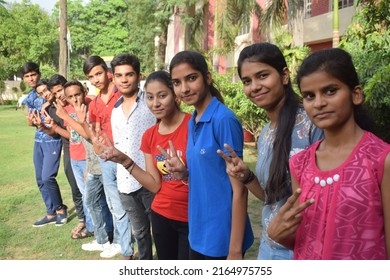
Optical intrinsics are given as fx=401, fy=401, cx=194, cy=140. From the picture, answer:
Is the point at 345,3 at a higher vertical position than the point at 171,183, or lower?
higher

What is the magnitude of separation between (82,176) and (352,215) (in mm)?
3081

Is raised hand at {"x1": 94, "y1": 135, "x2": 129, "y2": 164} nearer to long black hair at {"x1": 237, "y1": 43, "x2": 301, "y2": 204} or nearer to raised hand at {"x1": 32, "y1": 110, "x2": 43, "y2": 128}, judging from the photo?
long black hair at {"x1": 237, "y1": 43, "x2": 301, "y2": 204}

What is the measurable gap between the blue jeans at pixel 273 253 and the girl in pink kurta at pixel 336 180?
114mm

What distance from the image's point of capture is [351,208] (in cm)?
108

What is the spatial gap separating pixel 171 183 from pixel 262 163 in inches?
26.8

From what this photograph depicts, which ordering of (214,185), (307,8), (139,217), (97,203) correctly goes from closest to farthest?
1. (214,185)
2. (139,217)
3. (97,203)
4. (307,8)

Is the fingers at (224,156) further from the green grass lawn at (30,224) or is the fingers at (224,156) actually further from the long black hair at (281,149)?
the green grass lawn at (30,224)

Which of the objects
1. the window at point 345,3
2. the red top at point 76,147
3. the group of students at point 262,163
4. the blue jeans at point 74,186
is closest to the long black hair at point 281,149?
the group of students at point 262,163

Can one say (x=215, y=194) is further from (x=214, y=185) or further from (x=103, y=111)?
(x=103, y=111)

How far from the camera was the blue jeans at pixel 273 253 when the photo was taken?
1.39 meters

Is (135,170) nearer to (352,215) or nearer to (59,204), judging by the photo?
(352,215)

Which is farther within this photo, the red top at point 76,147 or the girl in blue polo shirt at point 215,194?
the red top at point 76,147

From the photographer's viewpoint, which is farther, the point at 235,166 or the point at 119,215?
the point at 119,215

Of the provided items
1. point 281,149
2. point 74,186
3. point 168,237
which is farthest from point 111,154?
point 74,186
